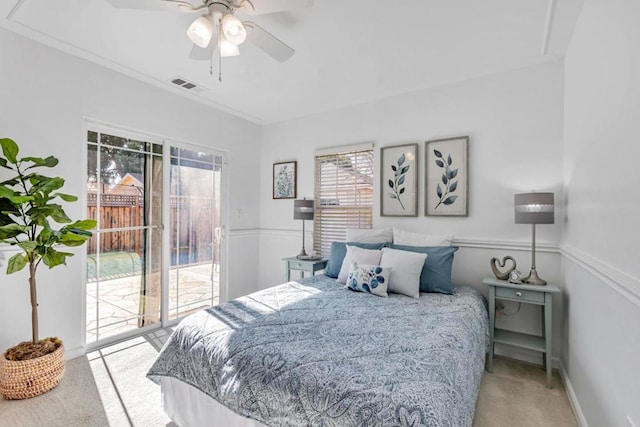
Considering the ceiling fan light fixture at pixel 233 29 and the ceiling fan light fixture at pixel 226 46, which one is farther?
the ceiling fan light fixture at pixel 226 46

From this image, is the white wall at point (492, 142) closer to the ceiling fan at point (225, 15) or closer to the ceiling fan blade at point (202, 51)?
the ceiling fan at point (225, 15)

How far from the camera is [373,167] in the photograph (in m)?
3.53

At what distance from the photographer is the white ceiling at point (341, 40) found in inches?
78.3

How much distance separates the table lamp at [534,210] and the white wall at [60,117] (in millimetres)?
3484

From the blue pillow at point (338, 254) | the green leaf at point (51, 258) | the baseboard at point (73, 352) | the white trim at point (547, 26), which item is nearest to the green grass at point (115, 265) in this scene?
the baseboard at point (73, 352)

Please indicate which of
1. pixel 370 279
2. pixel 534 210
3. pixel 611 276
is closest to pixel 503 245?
pixel 534 210

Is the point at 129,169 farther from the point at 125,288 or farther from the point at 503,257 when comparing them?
the point at 503,257

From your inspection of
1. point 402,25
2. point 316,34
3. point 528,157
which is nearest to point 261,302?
point 316,34

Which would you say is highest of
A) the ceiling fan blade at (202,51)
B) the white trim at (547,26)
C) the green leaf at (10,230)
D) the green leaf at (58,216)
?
the white trim at (547,26)

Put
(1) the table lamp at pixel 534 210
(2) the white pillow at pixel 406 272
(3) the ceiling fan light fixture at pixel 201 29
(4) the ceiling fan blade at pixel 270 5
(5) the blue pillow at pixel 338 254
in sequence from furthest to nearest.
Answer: (5) the blue pillow at pixel 338 254 < (2) the white pillow at pixel 406 272 < (1) the table lamp at pixel 534 210 < (3) the ceiling fan light fixture at pixel 201 29 < (4) the ceiling fan blade at pixel 270 5

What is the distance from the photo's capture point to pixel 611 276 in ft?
4.45

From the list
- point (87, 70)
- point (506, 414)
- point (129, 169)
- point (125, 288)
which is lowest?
point (506, 414)

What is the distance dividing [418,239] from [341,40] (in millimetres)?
1877

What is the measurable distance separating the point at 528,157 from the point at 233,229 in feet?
11.2
